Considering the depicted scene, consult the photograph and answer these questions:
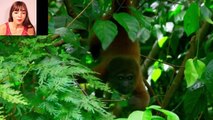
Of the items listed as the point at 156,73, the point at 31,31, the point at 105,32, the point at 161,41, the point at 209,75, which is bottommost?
the point at 156,73

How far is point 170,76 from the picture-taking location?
9.36 ft

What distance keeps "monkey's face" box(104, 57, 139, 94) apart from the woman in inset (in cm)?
139

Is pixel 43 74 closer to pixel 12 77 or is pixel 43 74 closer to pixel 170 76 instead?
pixel 12 77

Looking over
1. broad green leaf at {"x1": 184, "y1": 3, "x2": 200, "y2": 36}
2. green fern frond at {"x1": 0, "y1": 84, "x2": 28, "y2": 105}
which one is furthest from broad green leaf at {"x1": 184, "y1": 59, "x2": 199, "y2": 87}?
green fern frond at {"x1": 0, "y1": 84, "x2": 28, "y2": 105}

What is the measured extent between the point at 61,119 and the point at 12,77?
0.51 feet

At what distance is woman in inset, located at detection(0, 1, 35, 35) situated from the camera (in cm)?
113

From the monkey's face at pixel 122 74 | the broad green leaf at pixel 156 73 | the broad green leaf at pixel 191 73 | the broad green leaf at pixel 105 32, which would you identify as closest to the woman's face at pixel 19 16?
the broad green leaf at pixel 105 32

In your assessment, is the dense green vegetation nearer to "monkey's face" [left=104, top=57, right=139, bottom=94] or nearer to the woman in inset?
the woman in inset

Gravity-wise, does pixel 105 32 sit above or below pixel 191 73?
above

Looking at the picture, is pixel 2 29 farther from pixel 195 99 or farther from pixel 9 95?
pixel 195 99

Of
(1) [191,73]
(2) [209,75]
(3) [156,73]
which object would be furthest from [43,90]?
(3) [156,73]

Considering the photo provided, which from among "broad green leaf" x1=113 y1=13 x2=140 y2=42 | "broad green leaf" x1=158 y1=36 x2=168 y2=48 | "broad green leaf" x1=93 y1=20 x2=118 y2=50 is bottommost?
"broad green leaf" x1=158 y1=36 x2=168 y2=48

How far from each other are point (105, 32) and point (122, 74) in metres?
0.98

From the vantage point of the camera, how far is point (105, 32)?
1586 mm
